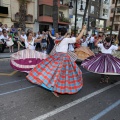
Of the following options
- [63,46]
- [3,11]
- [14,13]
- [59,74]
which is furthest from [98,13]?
[59,74]

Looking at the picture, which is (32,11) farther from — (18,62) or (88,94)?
(88,94)

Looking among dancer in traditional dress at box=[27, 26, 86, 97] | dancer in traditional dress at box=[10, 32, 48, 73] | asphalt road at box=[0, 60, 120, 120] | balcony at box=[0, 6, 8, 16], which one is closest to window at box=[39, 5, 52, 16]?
balcony at box=[0, 6, 8, 16]

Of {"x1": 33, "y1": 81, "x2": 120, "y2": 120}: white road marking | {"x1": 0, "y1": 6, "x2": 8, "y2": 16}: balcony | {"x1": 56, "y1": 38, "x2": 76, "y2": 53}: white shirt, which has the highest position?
{"x1": 0, "y1": 6, "x2": 8, "y2": 16}: balcony

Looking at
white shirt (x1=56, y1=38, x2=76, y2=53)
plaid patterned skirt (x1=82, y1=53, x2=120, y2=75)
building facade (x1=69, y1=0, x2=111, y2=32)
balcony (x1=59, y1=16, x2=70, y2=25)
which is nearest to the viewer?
white shirt (x1=56, y1=38, x2=76, y2=53)

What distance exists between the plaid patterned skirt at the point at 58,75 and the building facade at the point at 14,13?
21.1m

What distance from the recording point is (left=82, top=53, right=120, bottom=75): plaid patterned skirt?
5387 mm

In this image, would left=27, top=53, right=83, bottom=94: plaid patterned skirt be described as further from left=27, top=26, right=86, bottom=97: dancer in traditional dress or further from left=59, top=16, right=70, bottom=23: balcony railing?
left=59, top=16, right=70, bottom=23: balcony railing

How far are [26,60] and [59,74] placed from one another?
2.27 metres

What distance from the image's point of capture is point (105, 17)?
1809 inches

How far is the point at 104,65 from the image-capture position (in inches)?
220

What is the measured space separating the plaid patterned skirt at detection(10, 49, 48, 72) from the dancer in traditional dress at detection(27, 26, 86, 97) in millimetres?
1736

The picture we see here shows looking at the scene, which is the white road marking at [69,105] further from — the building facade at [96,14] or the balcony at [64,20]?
the building facade at [96,14]

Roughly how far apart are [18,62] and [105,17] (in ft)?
143

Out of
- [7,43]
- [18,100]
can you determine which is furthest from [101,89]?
[7,43]
